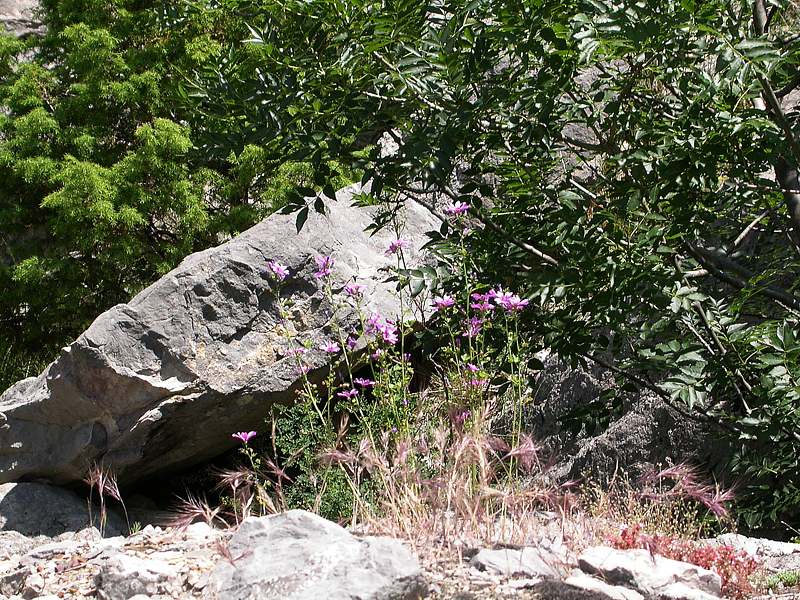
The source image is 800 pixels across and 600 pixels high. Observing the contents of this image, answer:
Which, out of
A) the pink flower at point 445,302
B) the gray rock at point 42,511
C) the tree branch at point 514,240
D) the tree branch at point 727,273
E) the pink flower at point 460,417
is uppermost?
the tree branch at point 514,240

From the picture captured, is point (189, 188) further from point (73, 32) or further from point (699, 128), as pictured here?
point (699, 128)

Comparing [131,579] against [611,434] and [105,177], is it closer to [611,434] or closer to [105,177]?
[611,434]

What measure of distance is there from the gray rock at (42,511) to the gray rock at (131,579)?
9.37 ft

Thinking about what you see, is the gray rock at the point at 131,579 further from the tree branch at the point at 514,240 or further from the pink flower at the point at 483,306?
the tree branch at the point at 514,240

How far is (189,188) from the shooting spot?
10.5 metres

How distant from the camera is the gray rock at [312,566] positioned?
108 inches

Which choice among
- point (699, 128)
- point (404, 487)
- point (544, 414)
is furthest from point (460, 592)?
point (544, 414)

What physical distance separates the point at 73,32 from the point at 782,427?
9566 millimetres

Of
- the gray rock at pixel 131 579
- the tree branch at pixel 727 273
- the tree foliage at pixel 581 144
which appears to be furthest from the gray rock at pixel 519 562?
the tree branch at pixel 727 273

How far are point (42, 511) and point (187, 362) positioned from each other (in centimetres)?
149

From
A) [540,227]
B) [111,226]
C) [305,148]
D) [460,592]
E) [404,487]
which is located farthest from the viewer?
[111,226]

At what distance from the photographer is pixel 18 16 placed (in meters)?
16.2

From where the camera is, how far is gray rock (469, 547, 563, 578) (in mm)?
3082

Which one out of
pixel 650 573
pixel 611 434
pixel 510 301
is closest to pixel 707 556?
pixel 650 573
